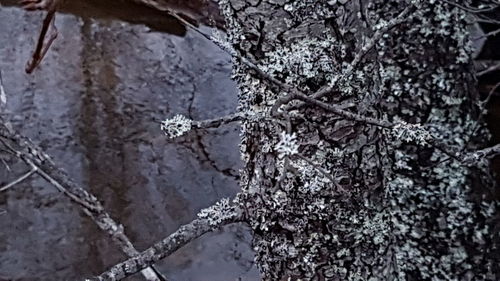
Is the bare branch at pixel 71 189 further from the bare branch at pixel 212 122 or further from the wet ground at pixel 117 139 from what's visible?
the wet ground at pixel 117 139

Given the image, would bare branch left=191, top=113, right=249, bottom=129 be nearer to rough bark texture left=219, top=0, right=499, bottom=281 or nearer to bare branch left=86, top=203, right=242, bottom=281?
rough bark texture left=219, top=0, right=499, bottom=281

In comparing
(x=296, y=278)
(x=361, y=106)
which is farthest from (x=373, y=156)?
(x=296, y=278)

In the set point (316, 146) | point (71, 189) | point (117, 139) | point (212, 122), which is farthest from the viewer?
point (117, 139)

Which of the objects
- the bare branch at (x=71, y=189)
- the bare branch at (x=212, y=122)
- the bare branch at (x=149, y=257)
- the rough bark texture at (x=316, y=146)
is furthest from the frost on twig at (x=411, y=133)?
the bare branch at (x=71, y=189)

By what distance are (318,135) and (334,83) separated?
3.6 inches

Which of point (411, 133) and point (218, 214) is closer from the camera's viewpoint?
point (411, 133)

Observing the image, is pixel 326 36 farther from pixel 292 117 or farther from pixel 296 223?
pixel 296 223

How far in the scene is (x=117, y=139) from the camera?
10.2 feet

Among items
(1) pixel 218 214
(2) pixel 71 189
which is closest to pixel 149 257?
(1) pixel 218 214

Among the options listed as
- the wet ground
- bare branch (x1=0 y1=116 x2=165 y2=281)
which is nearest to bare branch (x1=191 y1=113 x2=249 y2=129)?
bare branch (x1=0 y1=116 x2=165 y2=281)

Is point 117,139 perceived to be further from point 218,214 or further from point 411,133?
point 411,133

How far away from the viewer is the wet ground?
103 inches

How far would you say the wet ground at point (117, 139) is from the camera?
2.61m

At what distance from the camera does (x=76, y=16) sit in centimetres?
363
